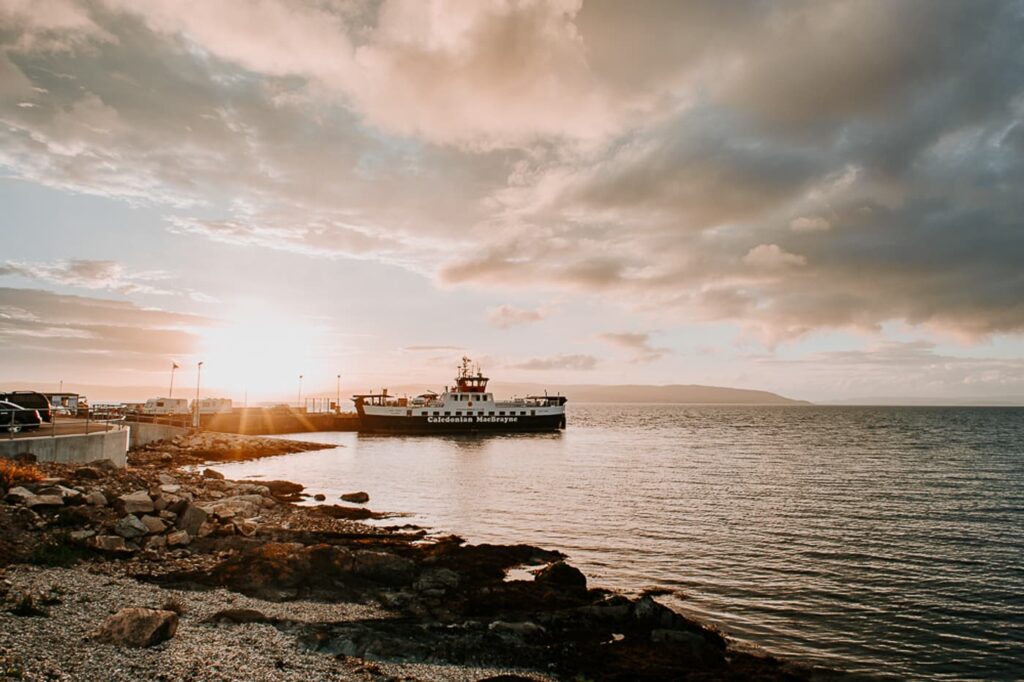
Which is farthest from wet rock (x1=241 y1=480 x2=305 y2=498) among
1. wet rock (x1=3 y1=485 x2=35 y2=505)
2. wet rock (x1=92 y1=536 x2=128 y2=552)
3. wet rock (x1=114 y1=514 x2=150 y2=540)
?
wet rock (x1=92 y1=536 x2=128 y2=552)

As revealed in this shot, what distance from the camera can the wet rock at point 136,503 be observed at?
19.1 metres

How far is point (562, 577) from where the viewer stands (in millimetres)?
18531

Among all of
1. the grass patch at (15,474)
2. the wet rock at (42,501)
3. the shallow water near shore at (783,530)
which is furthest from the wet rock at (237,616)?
the shallow water near shore at (783,530)

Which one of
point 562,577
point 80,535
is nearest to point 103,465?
point 80,535

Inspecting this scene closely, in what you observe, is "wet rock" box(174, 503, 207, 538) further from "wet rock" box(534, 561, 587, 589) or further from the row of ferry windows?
the row of ferry windows

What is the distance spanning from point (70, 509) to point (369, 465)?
37.4 m

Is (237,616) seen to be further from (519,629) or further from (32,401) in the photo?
(32,401)

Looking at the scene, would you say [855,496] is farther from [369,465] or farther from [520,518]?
[369,465]

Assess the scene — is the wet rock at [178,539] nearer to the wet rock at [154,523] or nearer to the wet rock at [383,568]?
the wet rock at [154,523]

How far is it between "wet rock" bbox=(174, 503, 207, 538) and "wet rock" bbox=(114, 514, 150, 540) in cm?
126

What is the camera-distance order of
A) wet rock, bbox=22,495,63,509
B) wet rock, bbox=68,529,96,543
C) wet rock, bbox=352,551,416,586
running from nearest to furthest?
1. wet rock, bbox=68,529,96,543
2. wet rock, bbox=22,495,63,509
3. wet rock, bbox=352,551,416,586

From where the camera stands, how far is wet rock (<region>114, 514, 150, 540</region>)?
17.5 meters

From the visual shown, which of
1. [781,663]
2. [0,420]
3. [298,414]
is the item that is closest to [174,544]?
[781,663]

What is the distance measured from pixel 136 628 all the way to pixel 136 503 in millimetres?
9873
